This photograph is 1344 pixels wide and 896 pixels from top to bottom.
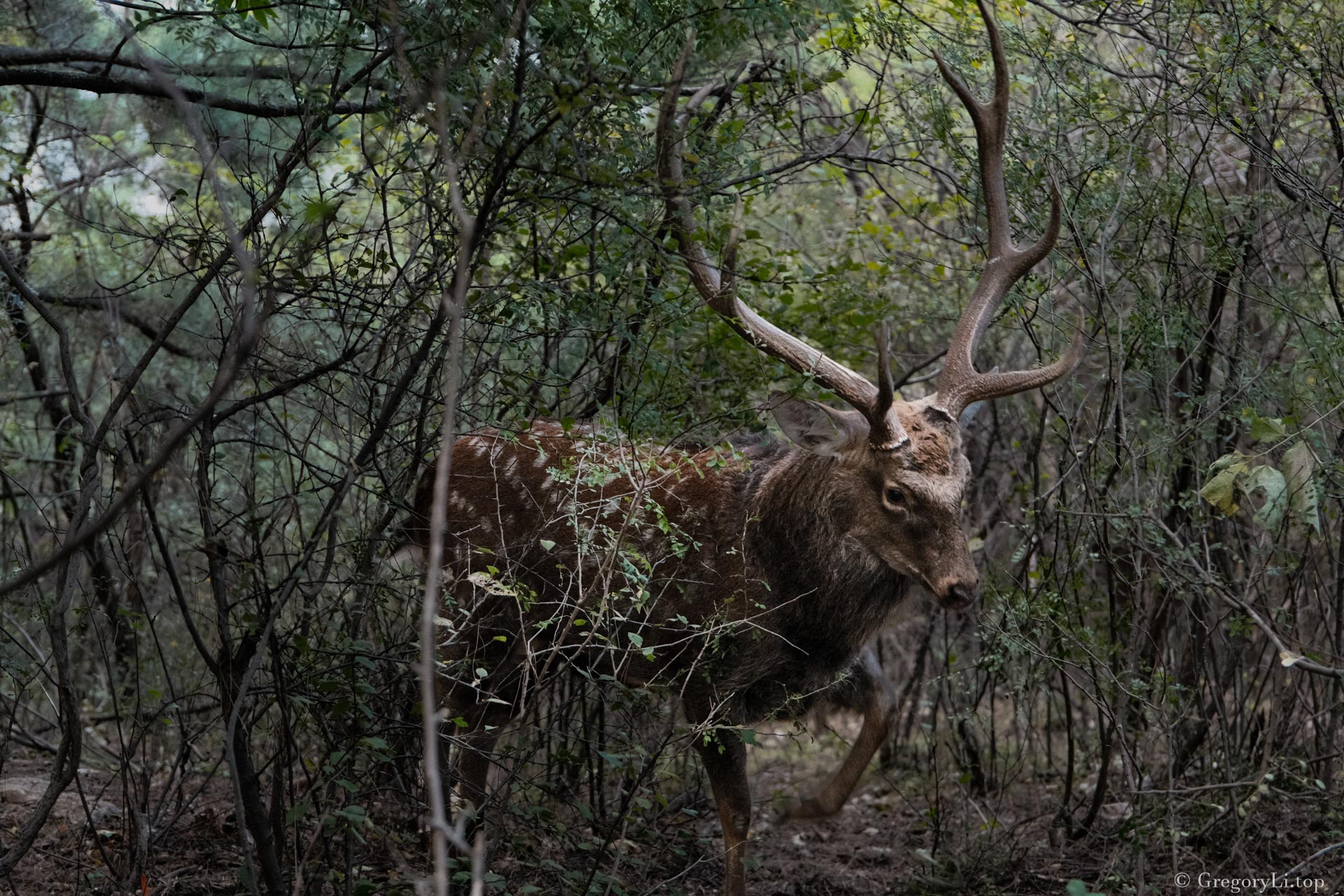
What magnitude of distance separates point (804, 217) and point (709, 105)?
294cm

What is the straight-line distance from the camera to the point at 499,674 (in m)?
5.75

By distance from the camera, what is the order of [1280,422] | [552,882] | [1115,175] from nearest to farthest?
[1280,422] → [552,882] → [1115,175]

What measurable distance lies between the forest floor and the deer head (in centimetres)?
134

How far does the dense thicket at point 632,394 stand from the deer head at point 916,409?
0.59 feet

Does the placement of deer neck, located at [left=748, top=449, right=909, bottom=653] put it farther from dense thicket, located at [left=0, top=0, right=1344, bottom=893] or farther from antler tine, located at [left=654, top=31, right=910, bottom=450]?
dense thicket, located at [left=0, top=0, right=1344, bottom=893]

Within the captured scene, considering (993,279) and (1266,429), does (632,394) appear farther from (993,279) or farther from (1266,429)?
(1266,429)

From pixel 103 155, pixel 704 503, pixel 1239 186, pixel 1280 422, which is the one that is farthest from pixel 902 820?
pixel 103 155

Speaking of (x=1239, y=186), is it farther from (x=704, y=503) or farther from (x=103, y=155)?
(x=103, y=155)

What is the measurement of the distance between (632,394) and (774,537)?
0.97 metres

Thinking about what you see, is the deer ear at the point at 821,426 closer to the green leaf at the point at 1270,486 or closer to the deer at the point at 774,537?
the deer at the point at 774,537

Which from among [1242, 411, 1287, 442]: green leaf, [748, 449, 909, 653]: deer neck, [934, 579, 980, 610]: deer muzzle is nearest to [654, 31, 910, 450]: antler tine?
[748, 449, 909, 653]: deer neck

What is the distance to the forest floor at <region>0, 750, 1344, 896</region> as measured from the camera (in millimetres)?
4707

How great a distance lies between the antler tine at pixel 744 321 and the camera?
4633 mm

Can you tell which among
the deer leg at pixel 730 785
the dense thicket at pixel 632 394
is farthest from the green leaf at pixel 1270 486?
the deer leg at pixel 730 785
